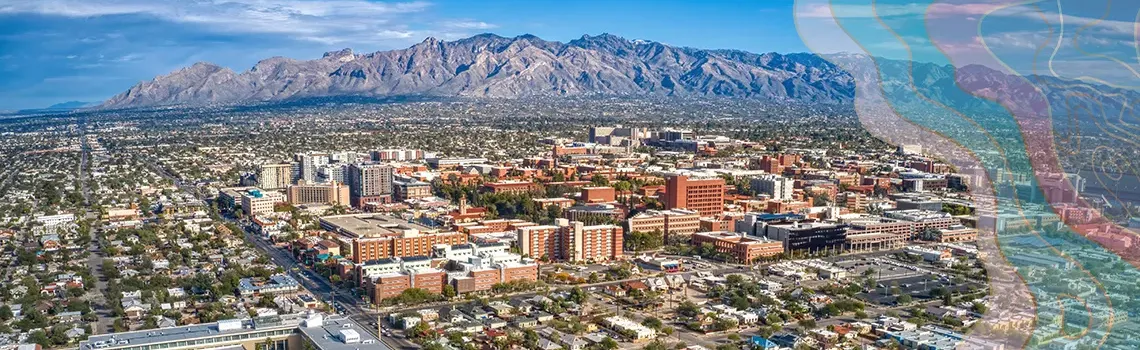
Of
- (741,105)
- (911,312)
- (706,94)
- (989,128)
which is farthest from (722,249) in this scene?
(706,94)

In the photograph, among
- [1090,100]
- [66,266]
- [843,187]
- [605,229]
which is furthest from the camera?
[843,187]

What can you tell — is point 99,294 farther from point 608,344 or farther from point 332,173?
point 332,173

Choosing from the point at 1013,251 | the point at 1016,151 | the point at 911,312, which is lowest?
the point at 911,312

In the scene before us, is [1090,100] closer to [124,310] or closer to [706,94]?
[124,310]

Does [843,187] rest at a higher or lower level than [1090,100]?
lower

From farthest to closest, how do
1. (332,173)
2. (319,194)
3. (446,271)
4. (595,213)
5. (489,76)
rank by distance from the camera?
(489,76) → (332,173) → (319,194) → (595,213) → (446,271)

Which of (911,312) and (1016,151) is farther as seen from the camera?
(911,312)

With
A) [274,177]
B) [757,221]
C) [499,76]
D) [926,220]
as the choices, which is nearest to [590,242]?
[757,221]
